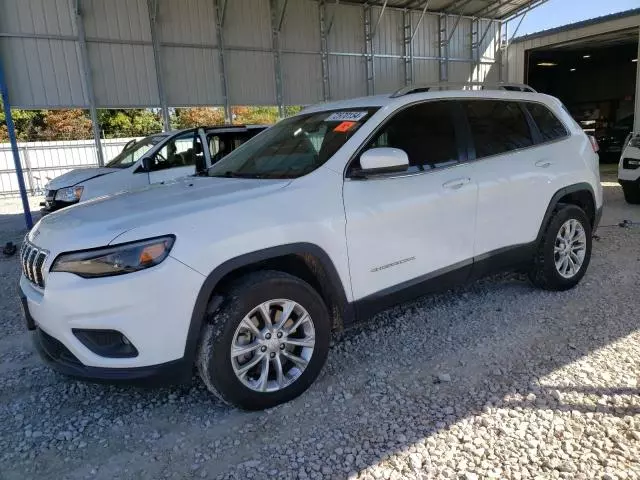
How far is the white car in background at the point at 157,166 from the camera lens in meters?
8.07

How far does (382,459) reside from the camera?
2.39 metres

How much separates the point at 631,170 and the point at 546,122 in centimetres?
574

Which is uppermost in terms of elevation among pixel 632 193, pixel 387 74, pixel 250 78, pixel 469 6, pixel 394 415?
pixel 469 6

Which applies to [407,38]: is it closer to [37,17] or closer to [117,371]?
[37,17]

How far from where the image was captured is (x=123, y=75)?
1245 cm

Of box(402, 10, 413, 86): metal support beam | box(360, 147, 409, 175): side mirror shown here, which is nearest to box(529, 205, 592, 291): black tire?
box(360, 147, 409, 175): side mirror

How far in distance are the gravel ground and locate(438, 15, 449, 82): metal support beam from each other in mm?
16328

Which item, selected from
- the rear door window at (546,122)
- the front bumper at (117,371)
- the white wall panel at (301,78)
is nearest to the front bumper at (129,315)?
the front bumper at (117,371)

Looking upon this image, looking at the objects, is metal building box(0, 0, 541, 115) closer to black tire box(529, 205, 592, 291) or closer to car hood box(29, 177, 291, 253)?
car hood box(29, 177, 291, 253)

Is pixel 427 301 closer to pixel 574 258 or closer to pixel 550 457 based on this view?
pixel 574 258

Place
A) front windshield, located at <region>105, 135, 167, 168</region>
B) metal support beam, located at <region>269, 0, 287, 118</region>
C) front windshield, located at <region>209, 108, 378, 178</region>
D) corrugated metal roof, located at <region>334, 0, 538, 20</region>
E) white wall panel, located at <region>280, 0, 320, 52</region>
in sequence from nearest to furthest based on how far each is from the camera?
front windshield, located at <region>209, 108, 378, 178</region>, front windshield, located at <region>105, 135, 167, 168</region>, metal support beam, located at <region>269, 0, 287, 118</region>, white wall panel, located at <region>280, 0, 320, 52</region>, corrugated metal roof, located at <region>334, 0, 538, 20</region>

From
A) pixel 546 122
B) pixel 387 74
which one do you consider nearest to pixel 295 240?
pixel 546 122

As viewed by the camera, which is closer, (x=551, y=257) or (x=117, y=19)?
(x=551, y=257)

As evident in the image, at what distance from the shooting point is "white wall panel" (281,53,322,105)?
1504 centimetres
